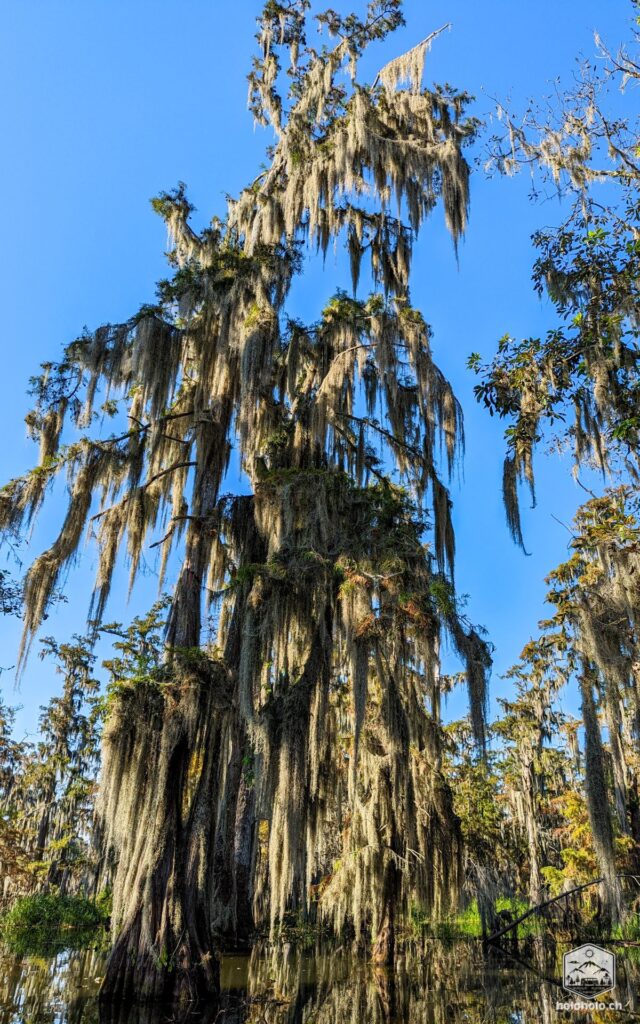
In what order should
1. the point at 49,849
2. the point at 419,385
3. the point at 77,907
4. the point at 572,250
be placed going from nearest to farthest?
the point at 572,250, the point at 419,385, the point at 77,907, the point at 49,849

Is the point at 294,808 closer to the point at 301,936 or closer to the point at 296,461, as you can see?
→ the point at 296,461


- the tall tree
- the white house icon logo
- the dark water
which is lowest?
the dark water

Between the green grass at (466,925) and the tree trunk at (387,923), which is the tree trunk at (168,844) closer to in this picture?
the tree trunk at (387,923)

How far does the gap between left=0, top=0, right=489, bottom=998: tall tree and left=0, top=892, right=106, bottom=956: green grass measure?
5.50m

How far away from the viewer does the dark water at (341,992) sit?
681 cm

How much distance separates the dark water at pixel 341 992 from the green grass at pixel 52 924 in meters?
3.21

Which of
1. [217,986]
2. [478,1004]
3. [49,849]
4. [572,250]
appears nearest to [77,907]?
[49,849]

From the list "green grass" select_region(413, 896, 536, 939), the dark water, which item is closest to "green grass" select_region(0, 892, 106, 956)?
the dark water

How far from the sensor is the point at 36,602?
376 inches

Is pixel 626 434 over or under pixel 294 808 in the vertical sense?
over

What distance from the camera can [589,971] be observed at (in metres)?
9.48

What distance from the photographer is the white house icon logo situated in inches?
343

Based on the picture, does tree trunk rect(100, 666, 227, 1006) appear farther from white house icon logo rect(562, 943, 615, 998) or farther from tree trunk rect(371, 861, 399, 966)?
white house icon logo rect(562, 943, 615, 998)

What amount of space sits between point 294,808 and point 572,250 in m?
7.38
